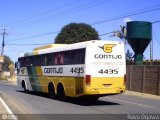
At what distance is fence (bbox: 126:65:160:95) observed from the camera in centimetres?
3256

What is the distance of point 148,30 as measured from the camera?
48844 mm

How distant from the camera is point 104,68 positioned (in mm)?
20875

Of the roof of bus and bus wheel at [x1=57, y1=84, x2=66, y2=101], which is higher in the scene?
the roof of bus

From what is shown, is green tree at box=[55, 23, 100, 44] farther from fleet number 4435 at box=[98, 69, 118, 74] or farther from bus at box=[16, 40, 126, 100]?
fleet number 4435 at box=[98, 69, 118, 74]

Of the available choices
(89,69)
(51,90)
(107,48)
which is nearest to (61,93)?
(51,90)

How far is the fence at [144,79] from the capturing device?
32.6m

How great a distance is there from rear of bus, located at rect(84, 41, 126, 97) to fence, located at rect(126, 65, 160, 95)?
11.6 meters

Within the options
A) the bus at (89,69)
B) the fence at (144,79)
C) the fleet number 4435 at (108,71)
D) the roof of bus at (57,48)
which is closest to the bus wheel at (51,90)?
the bus at (89,69)

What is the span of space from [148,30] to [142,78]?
15.2 meters

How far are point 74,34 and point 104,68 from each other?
4439 centimetres

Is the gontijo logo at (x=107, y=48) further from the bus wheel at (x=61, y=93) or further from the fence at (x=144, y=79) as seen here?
the fence at (x=144, y=79)

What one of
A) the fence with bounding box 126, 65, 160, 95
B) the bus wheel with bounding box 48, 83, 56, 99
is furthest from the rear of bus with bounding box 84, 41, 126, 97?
the fence with bounding box 126, 65, 160, 95

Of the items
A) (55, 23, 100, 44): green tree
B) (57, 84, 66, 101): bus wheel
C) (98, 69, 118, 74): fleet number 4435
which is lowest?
(57, 84, 66, 101): bus wheel

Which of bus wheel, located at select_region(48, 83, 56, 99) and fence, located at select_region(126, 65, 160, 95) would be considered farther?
fence, located at select_region(126, 65, 160, 95)
